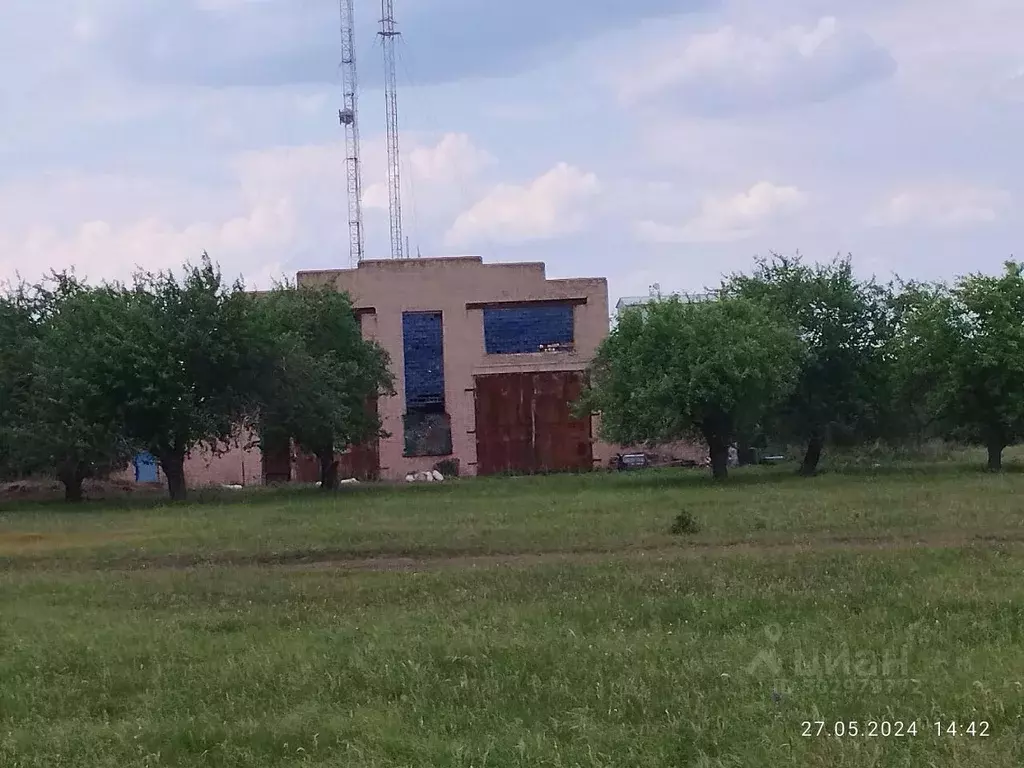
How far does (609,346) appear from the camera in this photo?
43500 millimetres

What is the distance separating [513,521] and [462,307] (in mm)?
36732

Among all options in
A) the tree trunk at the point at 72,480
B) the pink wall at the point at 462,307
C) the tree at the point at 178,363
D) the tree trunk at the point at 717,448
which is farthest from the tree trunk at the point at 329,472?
the tree trunk at the point at 717,448

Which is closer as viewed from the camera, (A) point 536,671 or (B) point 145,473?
(A) point 536,671

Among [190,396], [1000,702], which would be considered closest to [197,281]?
[190,396]

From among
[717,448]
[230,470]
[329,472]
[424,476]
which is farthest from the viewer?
[230,470]

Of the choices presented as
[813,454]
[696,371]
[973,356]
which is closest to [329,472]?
[696,371]

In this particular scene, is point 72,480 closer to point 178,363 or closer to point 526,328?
point 178,363

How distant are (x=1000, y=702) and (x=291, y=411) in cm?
3477

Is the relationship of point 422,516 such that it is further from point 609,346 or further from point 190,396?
point 609,346

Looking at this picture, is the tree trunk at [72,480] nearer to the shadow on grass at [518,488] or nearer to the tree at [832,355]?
the shadow on grass at [518,488]

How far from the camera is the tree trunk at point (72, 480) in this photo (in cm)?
4228

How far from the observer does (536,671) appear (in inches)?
365

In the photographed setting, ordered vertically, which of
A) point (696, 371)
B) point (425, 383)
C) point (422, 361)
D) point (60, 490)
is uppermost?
point (422, 361)

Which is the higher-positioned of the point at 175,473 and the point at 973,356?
the point at 973,356
